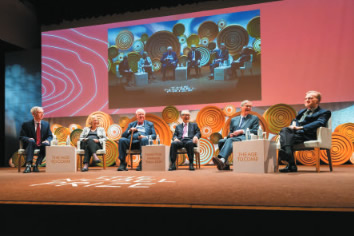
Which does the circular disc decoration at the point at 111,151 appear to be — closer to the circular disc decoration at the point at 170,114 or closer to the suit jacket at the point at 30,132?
the circular disc decoration at the point at 170,114

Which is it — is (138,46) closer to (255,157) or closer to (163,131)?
(163,131)

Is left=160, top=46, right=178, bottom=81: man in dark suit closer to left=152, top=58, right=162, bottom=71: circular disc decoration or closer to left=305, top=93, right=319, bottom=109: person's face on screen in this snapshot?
left=152, top=58, right=162, bottom=71: circular disc decoration

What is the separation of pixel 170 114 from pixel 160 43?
5.67ft

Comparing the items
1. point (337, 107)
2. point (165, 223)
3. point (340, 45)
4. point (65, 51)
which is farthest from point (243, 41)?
point (165, 223)

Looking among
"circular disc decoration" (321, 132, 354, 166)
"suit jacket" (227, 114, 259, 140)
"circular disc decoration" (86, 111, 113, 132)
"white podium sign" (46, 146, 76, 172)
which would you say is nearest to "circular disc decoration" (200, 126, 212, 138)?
"suit jacket" (227, 114, 259, 140)

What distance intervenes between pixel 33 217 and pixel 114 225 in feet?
1.69

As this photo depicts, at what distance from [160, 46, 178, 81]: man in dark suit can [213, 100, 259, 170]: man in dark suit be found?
2.49m

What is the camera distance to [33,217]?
182cm

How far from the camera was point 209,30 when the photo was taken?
662cm

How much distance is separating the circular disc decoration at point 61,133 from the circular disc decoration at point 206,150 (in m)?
3.04

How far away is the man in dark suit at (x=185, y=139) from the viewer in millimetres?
4961

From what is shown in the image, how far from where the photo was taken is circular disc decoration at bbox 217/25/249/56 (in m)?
6.39

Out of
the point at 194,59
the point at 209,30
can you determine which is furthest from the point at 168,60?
the point at 209,30

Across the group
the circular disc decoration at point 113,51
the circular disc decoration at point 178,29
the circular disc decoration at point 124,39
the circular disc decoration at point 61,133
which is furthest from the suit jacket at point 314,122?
the circular disc decoration at point 61,133
